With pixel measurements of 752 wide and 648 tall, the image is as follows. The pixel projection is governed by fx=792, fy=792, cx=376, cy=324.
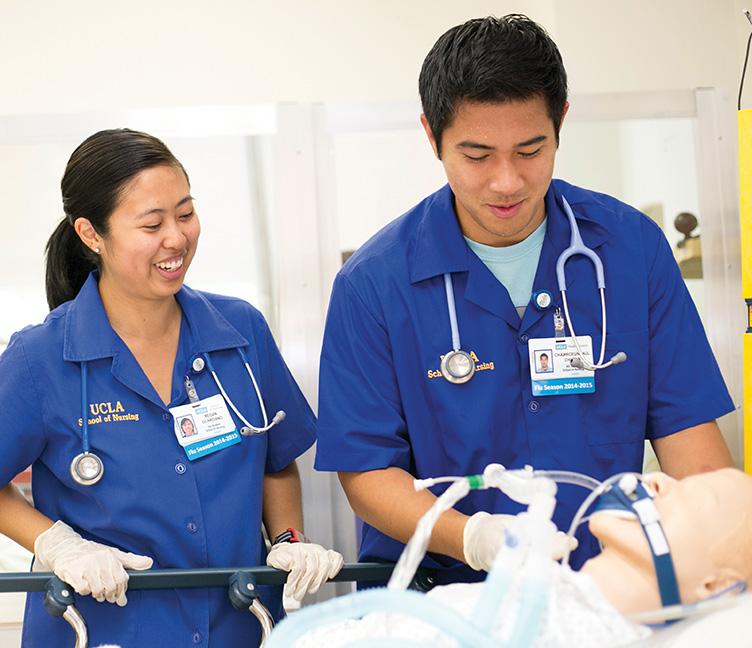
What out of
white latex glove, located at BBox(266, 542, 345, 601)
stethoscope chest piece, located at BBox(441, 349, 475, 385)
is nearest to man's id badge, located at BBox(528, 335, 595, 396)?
stethoscope chest piece, located at BBox(441, 349, 475, 385)

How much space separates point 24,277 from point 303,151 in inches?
37.2

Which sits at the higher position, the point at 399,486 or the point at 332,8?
the point at 332,8

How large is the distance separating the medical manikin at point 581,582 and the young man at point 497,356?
1.36 ft

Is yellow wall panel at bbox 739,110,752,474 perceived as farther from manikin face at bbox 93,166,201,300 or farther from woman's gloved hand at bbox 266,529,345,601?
manikin face at bbox 93,166,201,300

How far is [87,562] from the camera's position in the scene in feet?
4.98

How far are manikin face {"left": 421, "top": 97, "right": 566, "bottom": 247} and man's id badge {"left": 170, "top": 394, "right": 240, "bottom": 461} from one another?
0.71 m

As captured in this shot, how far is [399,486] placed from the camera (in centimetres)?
150

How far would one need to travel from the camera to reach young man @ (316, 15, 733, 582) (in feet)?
4.93

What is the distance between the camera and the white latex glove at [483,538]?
1.30 metres

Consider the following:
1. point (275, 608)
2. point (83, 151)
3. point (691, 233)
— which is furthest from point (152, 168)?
point (691, 233)

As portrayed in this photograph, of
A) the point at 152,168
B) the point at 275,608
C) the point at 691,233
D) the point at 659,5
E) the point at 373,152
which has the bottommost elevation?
the point at 275,608

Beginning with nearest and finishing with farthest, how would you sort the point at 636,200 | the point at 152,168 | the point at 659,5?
1. the point at 152,168
2. the point at 636,200
3. the point at 659,5

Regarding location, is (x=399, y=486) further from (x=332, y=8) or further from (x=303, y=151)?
(x=332, y=8)

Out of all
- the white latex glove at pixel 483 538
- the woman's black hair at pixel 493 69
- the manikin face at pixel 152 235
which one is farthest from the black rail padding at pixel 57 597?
the woman's black hair at pixel 493 69
